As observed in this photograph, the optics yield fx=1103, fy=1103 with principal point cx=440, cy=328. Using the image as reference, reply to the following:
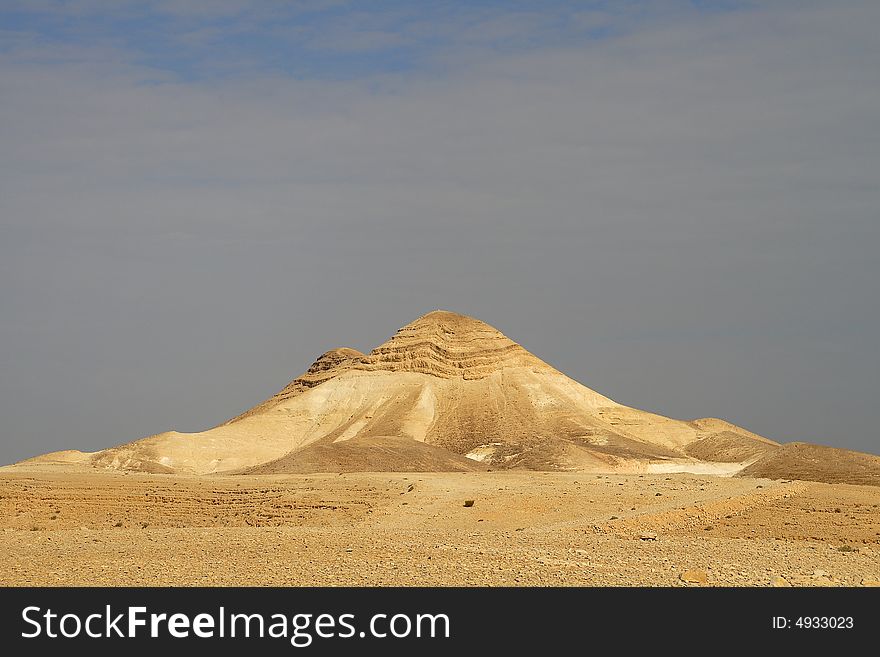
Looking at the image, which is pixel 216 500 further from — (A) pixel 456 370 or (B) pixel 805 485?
(A) pixel 456 370

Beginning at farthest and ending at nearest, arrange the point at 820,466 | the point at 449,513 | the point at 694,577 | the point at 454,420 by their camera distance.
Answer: the point at 454,420, the point at 820,466, the point at 449,513, the point at 694,577

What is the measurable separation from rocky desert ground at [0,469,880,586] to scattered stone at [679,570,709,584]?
0.14ft

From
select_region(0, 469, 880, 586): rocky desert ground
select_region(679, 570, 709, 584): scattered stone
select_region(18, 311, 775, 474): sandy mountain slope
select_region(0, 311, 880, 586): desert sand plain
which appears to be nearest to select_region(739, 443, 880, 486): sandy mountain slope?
select_region(0, 311, 880, 586): desert sand plain

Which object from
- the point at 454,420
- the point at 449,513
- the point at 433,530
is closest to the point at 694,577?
the point at 433,530

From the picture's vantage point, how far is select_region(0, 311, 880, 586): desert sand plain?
19812 millimetres

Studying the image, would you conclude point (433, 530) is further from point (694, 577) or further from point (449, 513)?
point (694, 577)

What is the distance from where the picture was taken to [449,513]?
108ft

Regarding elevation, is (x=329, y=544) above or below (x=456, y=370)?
below

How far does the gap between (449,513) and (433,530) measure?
4.77 m
